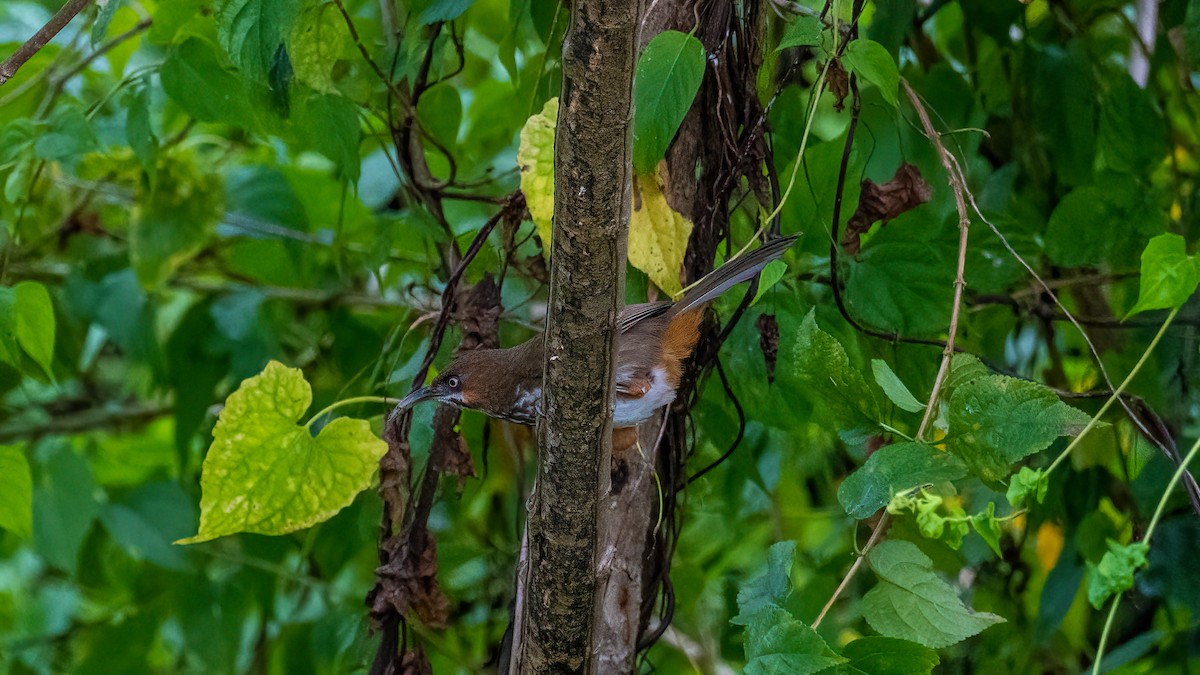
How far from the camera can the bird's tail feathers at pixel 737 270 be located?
2.16m

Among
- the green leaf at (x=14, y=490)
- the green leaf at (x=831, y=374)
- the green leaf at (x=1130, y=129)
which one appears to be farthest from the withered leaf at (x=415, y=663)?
the green leaf at (x=1130, y=129)

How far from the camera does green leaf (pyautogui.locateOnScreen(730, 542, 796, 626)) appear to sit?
174cm

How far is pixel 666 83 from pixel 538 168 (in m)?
0.37

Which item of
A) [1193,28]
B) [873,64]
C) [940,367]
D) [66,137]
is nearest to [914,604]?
[940,367]

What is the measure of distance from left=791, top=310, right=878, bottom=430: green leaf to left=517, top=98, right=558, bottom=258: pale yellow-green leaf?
59 cm

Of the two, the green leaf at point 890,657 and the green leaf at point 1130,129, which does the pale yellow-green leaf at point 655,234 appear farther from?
the green leaf at point 1130,129

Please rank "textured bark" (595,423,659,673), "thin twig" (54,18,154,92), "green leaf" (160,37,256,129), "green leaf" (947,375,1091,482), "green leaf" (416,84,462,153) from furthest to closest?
"thin twig" (54,18,154,92)
"green leaf" (416,84,462,153)
"green leaf" (160,37,256,129)
"textured bark" (595,423,659,673)
"green leaf" (947,375,1091,482)

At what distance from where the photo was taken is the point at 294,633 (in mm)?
3756

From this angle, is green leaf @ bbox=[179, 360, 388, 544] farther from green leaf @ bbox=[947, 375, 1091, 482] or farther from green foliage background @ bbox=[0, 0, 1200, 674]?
green leaf @ bbox=[947, 375, 1091, 482]

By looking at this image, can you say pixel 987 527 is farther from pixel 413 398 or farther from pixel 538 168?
pixel 413 398

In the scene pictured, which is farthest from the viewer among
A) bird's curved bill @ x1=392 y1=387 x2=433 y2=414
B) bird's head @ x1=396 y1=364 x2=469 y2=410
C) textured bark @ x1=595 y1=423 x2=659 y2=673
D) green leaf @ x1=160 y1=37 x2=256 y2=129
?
green leaf @ x1=160 y1=37 x2=256 y2=129

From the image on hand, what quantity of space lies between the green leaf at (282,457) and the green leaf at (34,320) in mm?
420

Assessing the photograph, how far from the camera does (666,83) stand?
188cm

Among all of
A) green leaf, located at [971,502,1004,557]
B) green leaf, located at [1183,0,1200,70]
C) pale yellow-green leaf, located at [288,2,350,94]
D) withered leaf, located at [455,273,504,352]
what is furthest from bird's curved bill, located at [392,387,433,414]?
green leaf, located at [1183,0,1200,70]
